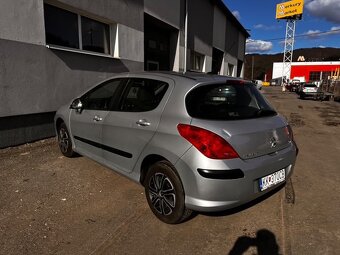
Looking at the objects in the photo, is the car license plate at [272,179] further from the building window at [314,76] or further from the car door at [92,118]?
the building window at [314,76]

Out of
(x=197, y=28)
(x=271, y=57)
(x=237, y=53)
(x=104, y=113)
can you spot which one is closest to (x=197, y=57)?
(x=197, y=28)

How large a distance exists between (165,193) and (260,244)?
3.46 ft

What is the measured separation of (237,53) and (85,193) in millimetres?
24933

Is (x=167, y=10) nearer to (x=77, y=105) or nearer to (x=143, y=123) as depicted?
(x=77, y=105)

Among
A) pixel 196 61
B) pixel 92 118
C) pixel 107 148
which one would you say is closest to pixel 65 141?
pixel 92 118

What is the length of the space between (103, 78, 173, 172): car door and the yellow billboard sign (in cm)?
6158

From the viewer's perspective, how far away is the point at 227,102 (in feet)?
10.6

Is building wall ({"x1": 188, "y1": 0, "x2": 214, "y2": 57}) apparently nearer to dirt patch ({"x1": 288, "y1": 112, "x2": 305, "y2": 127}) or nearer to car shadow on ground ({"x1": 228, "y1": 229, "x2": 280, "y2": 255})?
dirt patch ({"x1": 288, "y1": 112, "x2": 305, "y2": 127})

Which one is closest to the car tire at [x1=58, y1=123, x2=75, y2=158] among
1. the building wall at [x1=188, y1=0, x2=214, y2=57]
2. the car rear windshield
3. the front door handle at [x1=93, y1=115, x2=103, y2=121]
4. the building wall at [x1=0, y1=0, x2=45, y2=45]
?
the front door handle at [x1=93, y1=115, x2=103, y2=121]

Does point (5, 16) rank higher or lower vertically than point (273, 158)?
higher

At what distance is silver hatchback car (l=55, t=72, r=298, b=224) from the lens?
2719 mm

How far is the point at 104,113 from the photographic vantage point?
3941mm

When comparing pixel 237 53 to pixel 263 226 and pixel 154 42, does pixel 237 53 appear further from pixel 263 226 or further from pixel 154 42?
pixel 263 226

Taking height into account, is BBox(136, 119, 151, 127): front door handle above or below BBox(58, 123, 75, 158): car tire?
above
